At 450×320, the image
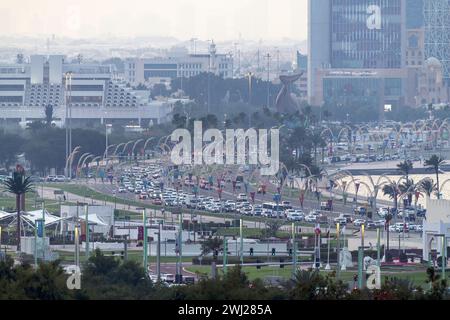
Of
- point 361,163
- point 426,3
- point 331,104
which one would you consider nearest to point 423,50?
point 426,3

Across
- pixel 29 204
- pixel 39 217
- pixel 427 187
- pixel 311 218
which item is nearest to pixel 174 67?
pixel 29 204

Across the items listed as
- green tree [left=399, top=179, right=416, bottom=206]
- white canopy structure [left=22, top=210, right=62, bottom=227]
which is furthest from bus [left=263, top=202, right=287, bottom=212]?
white canopy structure [left=22, top=210, right=62, bottom=227]

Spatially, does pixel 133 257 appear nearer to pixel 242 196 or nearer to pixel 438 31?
pixel 242 196

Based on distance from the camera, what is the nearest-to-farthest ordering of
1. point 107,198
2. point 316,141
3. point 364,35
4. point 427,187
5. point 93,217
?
point 93,217 → point 427,187 → point 107,198 → point 316,141 → point 364,35

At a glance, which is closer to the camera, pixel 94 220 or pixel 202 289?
pixel 202 289

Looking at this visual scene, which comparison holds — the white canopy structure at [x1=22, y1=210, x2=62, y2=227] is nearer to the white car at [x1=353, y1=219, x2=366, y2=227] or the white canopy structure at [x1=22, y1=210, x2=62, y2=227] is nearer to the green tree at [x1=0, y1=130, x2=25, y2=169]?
the white car at [x1=353, y1=219, x2=366, y2=227]

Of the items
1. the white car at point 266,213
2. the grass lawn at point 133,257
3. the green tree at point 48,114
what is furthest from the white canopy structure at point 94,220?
the green tree at point 48,114

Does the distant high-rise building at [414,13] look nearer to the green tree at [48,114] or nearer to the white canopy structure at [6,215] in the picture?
the green tree at [48,114]
